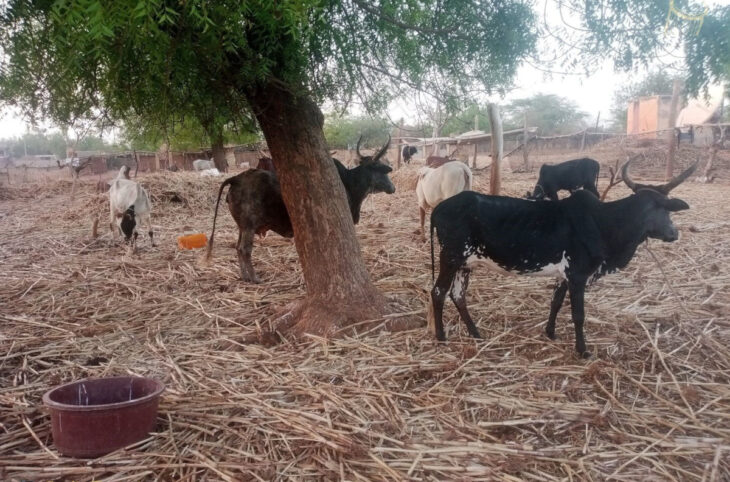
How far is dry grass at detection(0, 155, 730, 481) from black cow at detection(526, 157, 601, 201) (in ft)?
11.4

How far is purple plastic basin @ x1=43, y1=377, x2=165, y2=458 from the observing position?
9.26 feet

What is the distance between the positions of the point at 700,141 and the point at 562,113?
2323 centimetres

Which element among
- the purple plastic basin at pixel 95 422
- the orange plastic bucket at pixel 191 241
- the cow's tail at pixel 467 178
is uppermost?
the cow's tail at pixel 467 178

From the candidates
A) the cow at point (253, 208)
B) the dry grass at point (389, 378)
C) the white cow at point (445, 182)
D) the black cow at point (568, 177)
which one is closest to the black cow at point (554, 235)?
the dry grass at point (389, 378)

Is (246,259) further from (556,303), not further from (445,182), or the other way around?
(556,303)

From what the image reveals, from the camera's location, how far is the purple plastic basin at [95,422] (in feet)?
9.26

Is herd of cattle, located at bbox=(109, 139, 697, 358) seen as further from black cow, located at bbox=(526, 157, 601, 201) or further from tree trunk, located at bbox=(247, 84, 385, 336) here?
black cow, located at bbox=(526, 157, 601, 201)

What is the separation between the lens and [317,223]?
4906 mm

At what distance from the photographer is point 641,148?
20.5m

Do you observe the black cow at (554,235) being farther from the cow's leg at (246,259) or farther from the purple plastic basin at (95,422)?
the cow's leg at (246,259)

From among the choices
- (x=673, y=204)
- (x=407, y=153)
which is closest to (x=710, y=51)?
(x=673, y=204)

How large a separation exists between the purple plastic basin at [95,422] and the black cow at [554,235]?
2.46 m

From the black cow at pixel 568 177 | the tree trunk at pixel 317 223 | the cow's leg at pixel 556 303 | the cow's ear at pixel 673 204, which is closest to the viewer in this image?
the cow's ear at pixel 673 204

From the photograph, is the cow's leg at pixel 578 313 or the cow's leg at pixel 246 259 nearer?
the cow's leg at pixel 578 313
